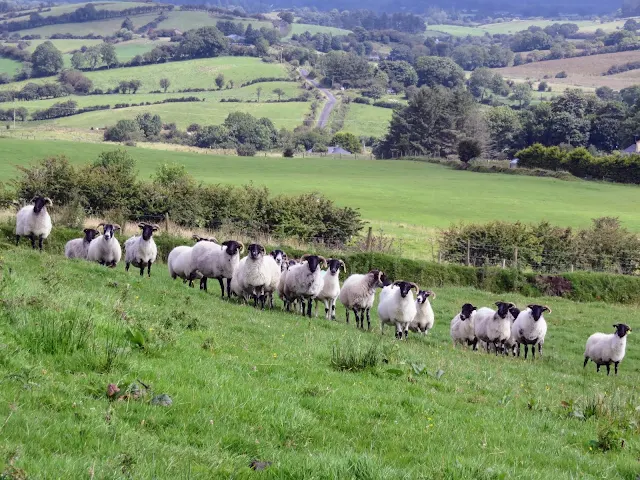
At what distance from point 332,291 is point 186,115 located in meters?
165

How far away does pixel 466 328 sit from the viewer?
26.2 meters

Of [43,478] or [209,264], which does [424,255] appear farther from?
[43,478]

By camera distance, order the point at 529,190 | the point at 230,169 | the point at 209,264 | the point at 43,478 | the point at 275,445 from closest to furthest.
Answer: the point at 43,478
the point at 275,445
the point at 209,264
the point at 529,190
the point at 230,169

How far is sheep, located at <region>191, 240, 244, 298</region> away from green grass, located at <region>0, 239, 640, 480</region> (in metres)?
11.3

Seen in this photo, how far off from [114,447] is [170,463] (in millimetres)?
537

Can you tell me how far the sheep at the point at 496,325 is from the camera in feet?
82.7

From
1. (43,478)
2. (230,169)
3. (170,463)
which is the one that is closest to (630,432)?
(170,463)

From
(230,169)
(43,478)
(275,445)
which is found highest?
(43,478)

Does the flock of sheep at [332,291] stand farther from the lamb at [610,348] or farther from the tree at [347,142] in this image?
the tree at [347,142]

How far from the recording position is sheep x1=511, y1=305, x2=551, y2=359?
2511cm

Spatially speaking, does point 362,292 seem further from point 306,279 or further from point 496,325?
point 496,325

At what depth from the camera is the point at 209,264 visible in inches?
1053

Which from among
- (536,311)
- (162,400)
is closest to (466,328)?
(536,311)

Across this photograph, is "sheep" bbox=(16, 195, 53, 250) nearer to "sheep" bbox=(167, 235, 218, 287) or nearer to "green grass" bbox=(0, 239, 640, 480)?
"sheep" bbox=(167, 235, 218, 287)
